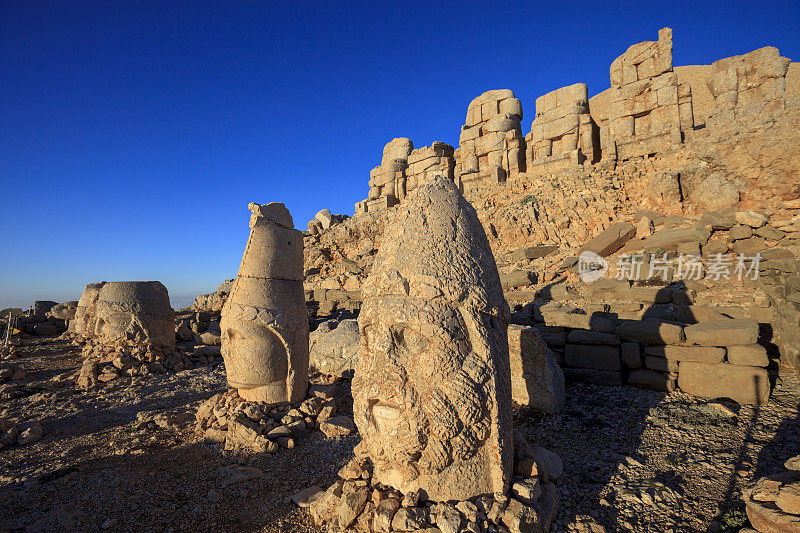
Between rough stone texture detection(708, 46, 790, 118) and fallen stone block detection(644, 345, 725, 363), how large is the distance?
11313 mm

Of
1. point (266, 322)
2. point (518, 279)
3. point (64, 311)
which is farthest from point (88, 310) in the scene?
→ point (518, 279)

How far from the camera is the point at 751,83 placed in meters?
11.6

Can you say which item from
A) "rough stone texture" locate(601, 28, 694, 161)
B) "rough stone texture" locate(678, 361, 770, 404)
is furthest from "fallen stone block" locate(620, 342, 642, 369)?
"rough stone texture" locate(601, 28, 694, 161)

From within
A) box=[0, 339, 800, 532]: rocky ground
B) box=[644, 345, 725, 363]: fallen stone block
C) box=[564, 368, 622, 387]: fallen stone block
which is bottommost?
box=[0, 339, 800, 532]: rocky ground

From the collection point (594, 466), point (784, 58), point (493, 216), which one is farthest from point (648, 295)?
point (784, 58)

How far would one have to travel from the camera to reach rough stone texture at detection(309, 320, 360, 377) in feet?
20.0

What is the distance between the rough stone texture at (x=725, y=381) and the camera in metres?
4.11

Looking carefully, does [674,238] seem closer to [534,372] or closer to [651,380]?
[651,380]

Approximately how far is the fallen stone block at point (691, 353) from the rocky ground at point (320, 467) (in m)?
0.49

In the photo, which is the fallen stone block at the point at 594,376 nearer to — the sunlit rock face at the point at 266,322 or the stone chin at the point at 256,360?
the sunlit rock face at the point at 266,322

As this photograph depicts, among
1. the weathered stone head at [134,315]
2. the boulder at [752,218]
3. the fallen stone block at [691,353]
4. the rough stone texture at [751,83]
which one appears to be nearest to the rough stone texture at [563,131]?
the rough stone texture at [751,83]

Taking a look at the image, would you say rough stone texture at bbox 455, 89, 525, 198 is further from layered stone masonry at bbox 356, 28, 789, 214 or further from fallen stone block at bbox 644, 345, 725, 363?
fallen stone block at bbox 644, 345, 725, 363

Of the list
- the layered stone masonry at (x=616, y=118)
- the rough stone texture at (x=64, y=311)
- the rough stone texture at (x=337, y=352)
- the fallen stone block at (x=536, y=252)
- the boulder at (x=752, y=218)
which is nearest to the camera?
the rough stone texture at (x=337, y=352)

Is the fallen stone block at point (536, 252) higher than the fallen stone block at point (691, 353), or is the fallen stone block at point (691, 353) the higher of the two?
the fallen stone block at point (536, 252)
